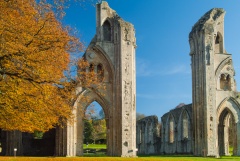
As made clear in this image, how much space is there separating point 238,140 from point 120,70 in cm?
1378

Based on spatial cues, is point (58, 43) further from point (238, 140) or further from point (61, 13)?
point (238, 140)

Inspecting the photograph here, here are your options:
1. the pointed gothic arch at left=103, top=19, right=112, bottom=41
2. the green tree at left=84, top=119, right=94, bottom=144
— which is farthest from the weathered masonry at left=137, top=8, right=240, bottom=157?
the green tree at left=84, top=119, right=94, bottom=144

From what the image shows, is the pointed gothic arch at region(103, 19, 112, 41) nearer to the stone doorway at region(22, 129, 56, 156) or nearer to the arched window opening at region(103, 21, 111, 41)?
the arched window opening at region(103, 21, 111, 41)

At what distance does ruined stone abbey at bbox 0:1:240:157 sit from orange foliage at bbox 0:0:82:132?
12453 mm

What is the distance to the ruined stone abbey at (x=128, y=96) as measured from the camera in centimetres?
3269

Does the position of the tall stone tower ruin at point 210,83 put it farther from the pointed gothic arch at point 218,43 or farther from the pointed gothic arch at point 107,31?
the pointed gothic arch at point 107,31

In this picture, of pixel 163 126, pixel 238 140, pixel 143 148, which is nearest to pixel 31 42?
pixel 238 140

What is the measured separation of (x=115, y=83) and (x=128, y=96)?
1.49 metres

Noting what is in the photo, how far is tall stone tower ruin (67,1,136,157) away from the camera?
108ft

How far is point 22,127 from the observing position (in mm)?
21266

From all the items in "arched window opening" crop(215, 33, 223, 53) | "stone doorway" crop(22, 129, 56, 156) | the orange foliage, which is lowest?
"stone doorway" crop(22, 129, 56, 156)

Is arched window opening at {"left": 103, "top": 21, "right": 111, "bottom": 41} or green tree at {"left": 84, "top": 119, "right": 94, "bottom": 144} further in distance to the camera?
green tree at {"left": 84, "top": 119, "right": 94, "bottom": 144}

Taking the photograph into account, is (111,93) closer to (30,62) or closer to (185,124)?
(185,124)

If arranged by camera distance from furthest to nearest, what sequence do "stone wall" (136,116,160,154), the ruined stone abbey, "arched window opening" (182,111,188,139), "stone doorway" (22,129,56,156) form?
"stone wall" (136,116,160,154)
"arched window opening" (182,111,188,139)
"stone doorway" (22,129,56,156)
the ruined stone abbey
